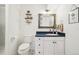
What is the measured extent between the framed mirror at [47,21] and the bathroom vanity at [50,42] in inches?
4.4

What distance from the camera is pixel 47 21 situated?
1.59m

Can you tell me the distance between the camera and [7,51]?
1398 mm

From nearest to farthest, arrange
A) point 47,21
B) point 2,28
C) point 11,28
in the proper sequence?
1. point 2,28
2. point 11,28
3. point 47,21

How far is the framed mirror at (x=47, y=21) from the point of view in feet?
5.01

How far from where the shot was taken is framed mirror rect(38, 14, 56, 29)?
5.01 ft

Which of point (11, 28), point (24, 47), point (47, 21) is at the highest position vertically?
point (47, 21)

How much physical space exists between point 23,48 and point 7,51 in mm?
239

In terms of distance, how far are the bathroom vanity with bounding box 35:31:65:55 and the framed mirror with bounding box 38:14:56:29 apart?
0.11m

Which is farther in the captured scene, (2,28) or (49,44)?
(49,44)

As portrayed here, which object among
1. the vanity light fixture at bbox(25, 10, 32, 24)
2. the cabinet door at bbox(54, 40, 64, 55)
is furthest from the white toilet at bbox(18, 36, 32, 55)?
the cabinet door at bbox(54, 40, 64, 55)

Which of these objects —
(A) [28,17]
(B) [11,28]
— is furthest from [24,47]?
(A) [28,17]

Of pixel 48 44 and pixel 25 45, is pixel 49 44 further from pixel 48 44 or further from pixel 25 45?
pixel 25 45

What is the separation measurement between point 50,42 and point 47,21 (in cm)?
32

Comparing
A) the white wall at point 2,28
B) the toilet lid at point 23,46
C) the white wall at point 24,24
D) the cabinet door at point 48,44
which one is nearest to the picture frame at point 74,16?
the white wall at point 24,24
